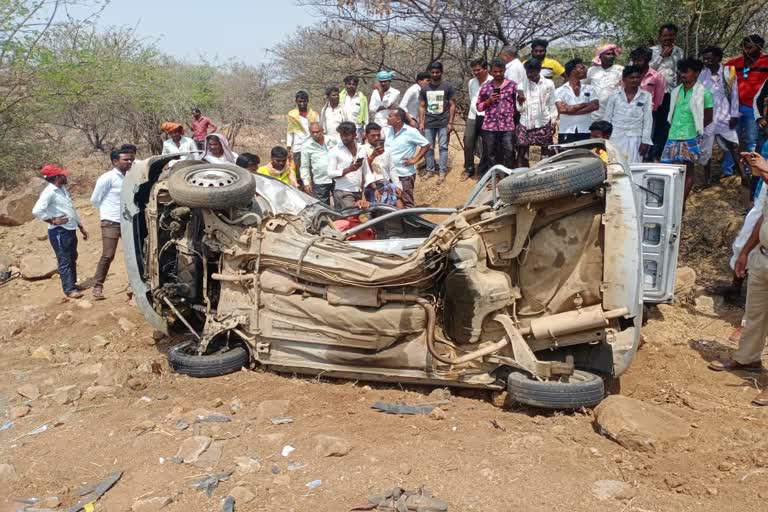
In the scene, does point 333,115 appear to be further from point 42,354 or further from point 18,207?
point 18,207

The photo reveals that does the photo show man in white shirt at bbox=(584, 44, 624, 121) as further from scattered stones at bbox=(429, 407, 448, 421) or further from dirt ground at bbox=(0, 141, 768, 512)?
scattered stones at bbox=(429, 407, 448, 421)

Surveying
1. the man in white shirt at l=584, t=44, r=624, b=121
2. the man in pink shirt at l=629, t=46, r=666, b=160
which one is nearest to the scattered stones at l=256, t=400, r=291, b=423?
the man in white shirt at l=584, t=44, r=624, b=121

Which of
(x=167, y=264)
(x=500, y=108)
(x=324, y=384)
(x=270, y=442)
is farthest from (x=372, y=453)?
(x=500, y=108)

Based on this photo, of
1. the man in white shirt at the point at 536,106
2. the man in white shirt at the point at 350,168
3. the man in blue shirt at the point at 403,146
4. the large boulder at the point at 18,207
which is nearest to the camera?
the man in white shirt at the point at 350,168

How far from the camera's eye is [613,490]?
10.8ft

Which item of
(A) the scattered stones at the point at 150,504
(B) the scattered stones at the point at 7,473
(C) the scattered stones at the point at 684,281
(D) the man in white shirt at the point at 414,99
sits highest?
(D) the man in white shirt at the point at 414,99

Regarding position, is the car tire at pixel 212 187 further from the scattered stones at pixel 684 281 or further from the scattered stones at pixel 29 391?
the scattered stones at pixel 684 281

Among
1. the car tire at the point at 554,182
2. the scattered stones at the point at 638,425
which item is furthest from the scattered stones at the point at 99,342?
the scattered stones at the point at 638,425

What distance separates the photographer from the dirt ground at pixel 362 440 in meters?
3.37

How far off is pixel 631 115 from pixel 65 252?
6839mm

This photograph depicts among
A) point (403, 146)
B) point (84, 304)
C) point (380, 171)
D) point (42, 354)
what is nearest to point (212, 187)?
point (42, 354)

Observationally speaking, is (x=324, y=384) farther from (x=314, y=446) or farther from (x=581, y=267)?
(x=581, y=267)

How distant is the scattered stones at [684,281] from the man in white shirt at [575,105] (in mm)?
2061

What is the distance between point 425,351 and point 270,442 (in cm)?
119
